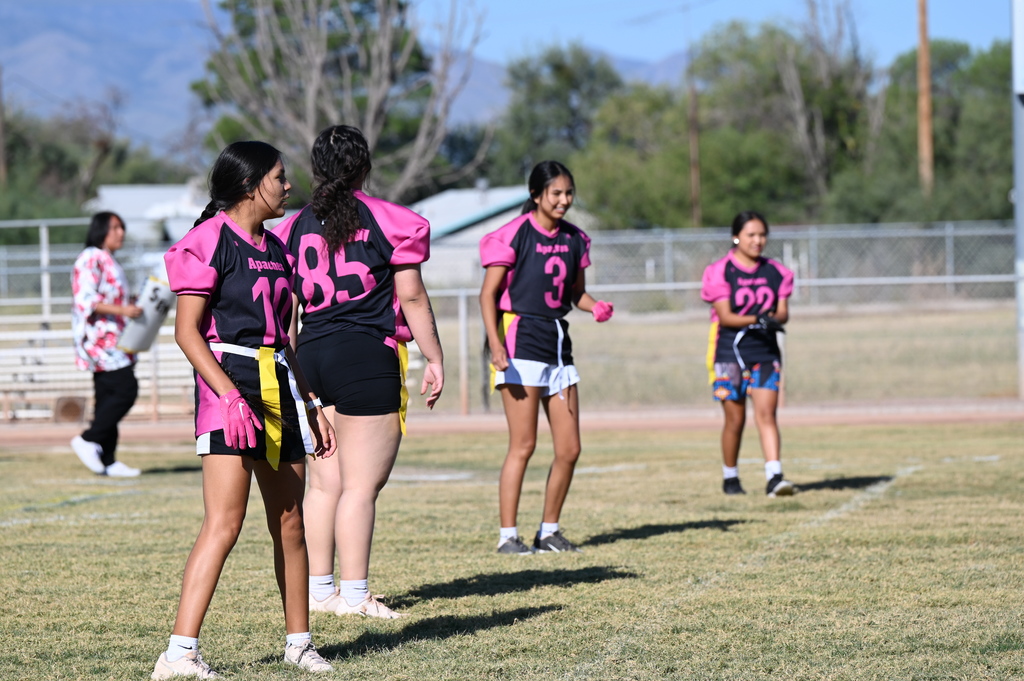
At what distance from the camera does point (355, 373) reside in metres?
5.10

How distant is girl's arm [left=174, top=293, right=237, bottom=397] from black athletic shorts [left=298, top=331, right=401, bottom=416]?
101 centimetres

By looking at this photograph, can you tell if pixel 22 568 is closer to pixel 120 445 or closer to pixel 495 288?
pixel 495 288

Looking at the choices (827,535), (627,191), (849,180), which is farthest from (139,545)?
(627,191)

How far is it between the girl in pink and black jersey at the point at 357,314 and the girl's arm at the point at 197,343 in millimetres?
1032

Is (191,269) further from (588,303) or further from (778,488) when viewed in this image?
(778,488)

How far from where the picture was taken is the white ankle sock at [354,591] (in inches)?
207

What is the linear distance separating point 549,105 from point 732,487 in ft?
285

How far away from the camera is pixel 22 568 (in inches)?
251

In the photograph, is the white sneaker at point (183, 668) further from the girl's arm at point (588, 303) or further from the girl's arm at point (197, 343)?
the girl's arm at point (588, 303)

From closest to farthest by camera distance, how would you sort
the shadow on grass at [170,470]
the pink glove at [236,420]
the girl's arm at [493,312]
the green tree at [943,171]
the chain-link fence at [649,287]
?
the pink glove at [236,420], the girl's arm at [493,312], the shadow on grass at [170,470], the chain-link fence at [649,287], the green tree at [943,171]

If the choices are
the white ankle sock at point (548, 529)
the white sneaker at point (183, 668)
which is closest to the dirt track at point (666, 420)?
the white ankle sock at point (548, 529)

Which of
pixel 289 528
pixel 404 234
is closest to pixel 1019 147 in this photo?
pixel 404 234

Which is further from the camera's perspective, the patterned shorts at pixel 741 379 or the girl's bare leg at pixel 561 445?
the patterned shorts at pixel 741 379

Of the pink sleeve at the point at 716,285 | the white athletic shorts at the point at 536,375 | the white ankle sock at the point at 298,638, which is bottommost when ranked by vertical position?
the white ankle sock at the point at 298,638
